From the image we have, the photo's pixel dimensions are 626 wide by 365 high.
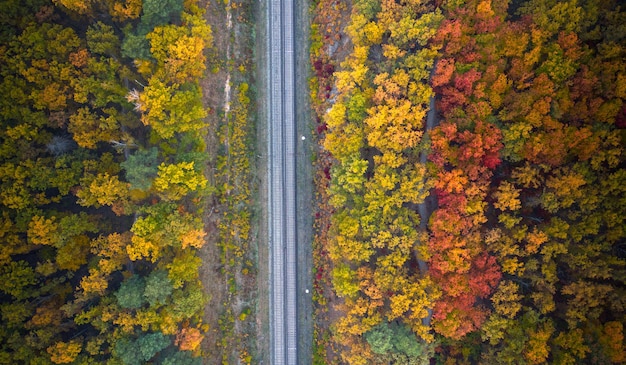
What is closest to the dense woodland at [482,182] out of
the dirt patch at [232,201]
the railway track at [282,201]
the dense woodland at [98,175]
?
the railway track at [282,201]

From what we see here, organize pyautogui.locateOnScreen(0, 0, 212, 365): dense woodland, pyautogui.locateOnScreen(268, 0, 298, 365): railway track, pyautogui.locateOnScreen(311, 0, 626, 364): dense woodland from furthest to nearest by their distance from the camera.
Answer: pyautogui.locateOnScreen(268, 0, 298, 365): railway track, pyautogui.locateOnScreen(0, 0, 212, 365): dense woodland, pyautogui.locateOnScreen(311, 0, 626, 364): dense woodland

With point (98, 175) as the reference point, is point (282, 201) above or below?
below

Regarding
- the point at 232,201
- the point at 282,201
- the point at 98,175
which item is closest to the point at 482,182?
the point at 282,201

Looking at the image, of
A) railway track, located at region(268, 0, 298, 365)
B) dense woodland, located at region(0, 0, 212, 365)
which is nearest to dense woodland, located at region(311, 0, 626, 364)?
railway track, located at region(268, 0, 298, 365)

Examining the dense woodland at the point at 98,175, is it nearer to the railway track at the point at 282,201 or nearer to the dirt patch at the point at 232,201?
the dirt patch at the point at 232,201

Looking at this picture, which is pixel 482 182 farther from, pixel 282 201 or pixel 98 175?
pixel 98 175

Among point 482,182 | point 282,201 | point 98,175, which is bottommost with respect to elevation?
point 282,201

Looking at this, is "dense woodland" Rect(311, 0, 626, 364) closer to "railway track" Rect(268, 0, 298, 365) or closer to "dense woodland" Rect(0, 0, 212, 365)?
"railway track" Rect(268, 0, 298, 365)
